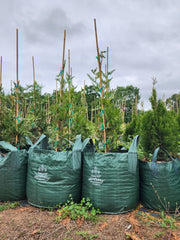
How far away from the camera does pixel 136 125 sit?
549cm

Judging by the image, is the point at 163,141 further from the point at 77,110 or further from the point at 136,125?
the point at 136,125

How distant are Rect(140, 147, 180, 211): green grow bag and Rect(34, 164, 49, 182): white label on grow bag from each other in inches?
57.4

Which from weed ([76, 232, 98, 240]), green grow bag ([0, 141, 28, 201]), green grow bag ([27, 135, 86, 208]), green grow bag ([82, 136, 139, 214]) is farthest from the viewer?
green grow bag ([0, 141, 28, 201])

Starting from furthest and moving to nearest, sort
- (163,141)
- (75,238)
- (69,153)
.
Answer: (163,141), (69,153), (75,238)

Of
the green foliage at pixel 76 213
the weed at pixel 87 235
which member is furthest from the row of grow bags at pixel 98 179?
the weed at pixel 87 235

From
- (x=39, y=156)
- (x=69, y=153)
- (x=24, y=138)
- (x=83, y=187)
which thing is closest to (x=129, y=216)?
(x=83, y=187)

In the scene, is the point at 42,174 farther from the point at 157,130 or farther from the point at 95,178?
the point at 157,130

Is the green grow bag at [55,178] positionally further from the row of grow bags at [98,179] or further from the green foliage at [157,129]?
the green foliage at [157,129]

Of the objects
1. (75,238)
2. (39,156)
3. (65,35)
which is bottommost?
(75,238)

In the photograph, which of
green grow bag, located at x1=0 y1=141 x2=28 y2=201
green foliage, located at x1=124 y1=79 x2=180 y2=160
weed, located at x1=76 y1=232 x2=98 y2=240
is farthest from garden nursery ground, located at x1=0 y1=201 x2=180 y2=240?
green foliage, located at x1=124 y1=79 x2=180 y2=160

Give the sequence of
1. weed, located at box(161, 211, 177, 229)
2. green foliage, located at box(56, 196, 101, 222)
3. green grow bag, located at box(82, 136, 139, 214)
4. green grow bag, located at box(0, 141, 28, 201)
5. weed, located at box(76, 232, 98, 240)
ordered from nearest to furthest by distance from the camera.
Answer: weed, located at box(76, 232, 98, 240) < weed, located at box(161, 211, 177, 229) < green foliage, located at box(56, 196, 101, 222) < green grow bag, located at box(82, 136, 139, 214) < green grow bag, located at box(0, 141, 28, 201)

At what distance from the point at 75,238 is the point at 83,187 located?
72 cm

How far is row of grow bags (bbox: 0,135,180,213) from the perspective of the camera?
7.59ft

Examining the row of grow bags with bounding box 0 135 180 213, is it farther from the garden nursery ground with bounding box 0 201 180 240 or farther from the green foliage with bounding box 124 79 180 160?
the green foliage with bounding box 124 79 180 160
